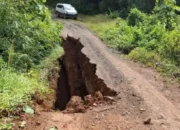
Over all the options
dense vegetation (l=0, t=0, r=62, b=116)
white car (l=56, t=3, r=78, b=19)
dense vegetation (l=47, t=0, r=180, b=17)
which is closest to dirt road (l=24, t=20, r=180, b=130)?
dense vegetation (l=0, t=0, r=62, b=116)

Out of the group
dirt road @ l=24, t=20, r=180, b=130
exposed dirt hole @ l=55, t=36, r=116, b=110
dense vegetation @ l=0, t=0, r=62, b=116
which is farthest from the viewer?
exposed dirt hole @ l=55, t=36, r=116, b=110

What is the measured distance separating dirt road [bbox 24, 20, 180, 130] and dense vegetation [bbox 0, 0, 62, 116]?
921 millimetres

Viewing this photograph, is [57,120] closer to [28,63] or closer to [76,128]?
[76,128]

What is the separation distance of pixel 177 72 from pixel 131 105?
3815 mm

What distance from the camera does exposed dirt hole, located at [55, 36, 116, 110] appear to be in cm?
1048

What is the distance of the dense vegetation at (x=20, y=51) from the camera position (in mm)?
6758

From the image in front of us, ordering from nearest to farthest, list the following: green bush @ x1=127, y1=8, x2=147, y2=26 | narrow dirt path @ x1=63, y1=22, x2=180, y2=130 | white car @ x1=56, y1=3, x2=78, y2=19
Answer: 1. narrow dirt path @ x1=63, y1=22, x2=180, y2=130
2. green bush @ x1=127, y1=8, x2=147, y2=26
3. white car @ x1=56, y1=3, x2=78, y2=19

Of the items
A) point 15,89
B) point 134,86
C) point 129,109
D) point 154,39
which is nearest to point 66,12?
point 154,39

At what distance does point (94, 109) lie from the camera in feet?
22.7

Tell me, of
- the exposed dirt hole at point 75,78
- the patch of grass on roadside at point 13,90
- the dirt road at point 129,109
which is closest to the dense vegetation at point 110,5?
the exposed dirt hole at point 75,78

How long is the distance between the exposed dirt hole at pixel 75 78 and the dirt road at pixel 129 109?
Answer: 483mm

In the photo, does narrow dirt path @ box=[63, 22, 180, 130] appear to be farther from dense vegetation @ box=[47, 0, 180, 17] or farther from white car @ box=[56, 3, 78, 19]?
dense vegetation @ box=[47, 0, 180, 17]

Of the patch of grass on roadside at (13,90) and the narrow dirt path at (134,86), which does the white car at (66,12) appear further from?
the patch of grass on roadside at (13,90)

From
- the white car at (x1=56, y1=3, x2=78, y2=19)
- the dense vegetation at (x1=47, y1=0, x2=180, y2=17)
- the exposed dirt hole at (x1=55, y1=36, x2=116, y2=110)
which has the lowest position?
the exposed dirt hole at (x1=55, y1=36, x2=116, y2=110)
